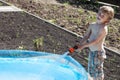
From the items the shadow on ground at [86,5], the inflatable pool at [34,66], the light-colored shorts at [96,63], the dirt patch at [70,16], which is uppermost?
the light-colored shorts at [96,63]

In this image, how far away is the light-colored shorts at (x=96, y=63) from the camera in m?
4.83

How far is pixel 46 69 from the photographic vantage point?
5.67m

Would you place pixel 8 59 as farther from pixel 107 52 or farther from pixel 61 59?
pixel 107 52

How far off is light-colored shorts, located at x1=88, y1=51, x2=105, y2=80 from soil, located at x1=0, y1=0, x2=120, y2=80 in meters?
0.75

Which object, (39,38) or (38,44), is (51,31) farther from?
(38,44)

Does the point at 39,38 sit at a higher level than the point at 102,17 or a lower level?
lower

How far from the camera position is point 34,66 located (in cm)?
583

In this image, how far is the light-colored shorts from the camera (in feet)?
15.9

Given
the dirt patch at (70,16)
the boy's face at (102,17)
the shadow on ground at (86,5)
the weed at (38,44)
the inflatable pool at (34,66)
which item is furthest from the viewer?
the shadow on ground at (86,5)

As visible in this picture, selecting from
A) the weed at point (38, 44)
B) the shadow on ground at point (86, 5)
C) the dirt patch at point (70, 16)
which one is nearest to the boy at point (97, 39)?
the weed at point (38, 44)

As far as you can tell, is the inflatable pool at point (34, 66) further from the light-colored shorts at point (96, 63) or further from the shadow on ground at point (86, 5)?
the shadow on ground at point (86, 5)

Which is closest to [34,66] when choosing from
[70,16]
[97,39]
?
[97,39]

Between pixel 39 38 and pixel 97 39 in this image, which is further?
pixel 39 38

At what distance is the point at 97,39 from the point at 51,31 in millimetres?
3750
